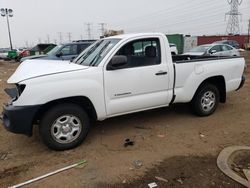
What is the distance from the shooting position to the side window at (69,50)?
13056 mm

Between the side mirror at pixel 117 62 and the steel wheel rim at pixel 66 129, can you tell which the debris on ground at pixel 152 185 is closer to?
the steel wheel rim at pixel 66 129

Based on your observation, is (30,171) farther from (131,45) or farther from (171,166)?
(131,45)

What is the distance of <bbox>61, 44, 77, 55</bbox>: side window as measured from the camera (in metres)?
13.1

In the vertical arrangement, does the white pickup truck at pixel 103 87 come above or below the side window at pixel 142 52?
below

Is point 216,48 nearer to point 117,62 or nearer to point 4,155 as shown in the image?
point 117,62

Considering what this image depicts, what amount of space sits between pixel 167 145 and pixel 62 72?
2.09 m

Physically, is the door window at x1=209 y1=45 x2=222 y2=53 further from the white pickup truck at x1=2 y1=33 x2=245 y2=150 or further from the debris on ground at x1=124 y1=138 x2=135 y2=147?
the debris on ground at x1=124 y1=138 x2=135 y2=147

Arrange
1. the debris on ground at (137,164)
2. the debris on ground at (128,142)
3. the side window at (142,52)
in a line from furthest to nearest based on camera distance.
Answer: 1. the side window at (142,52)
2. the debris on ground at (128,142)
3. the debris on ground at (137,164)

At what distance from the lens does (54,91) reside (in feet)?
14.0

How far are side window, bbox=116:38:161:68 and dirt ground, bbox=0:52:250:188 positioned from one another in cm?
131

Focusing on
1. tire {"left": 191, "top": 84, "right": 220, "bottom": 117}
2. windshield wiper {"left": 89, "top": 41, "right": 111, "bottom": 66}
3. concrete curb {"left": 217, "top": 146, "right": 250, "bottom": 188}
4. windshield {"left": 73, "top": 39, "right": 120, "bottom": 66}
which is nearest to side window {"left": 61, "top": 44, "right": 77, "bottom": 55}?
windshield {"left": 73, "top": 39, "right": 120, "bottom": 66}

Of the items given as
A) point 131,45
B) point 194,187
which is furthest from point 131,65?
point 194,187

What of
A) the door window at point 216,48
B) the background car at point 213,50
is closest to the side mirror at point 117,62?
the background car at point 213,50

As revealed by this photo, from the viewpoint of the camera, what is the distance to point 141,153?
4.43 m
